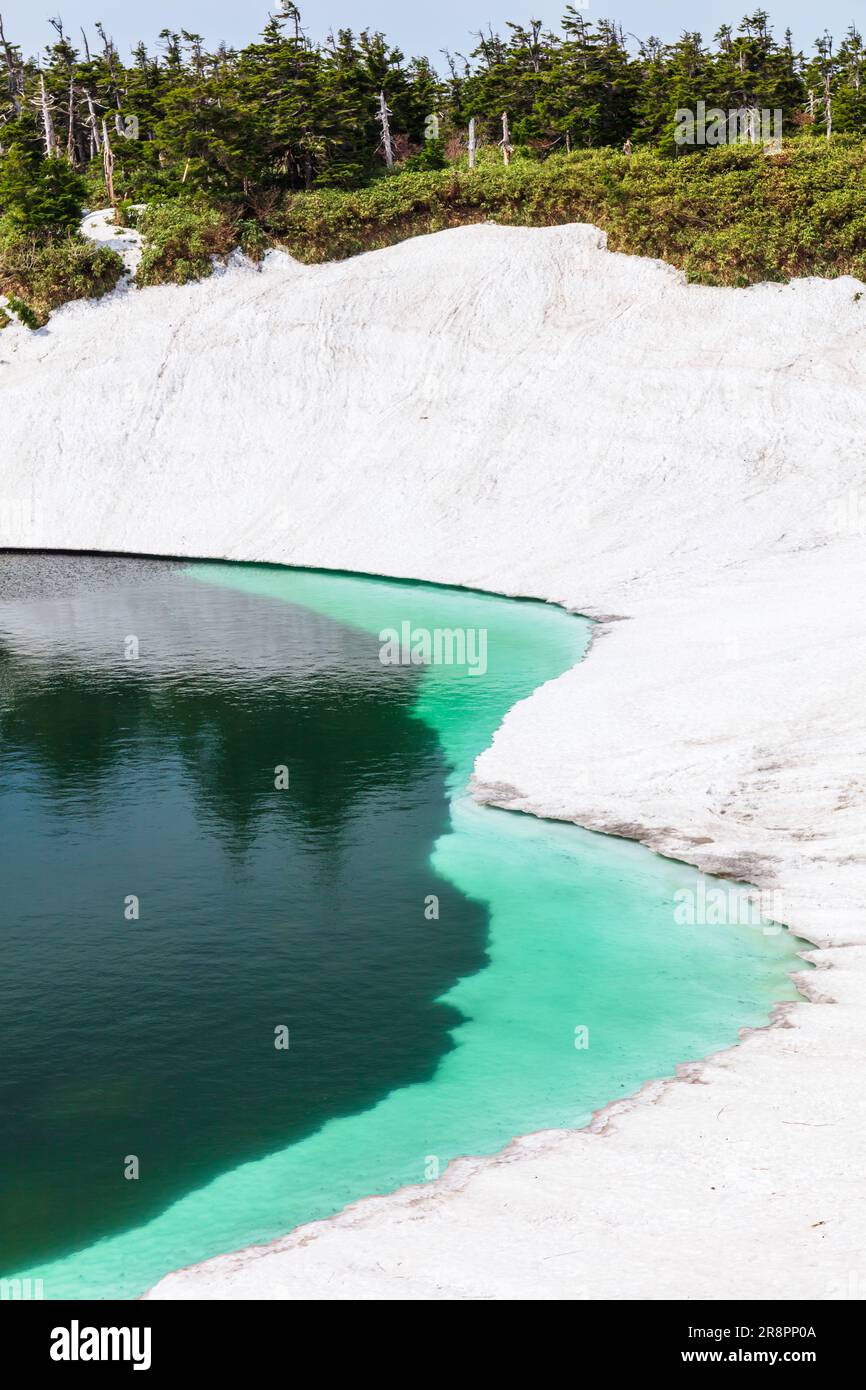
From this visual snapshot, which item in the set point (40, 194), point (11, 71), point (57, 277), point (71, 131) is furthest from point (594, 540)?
point (11, 71)

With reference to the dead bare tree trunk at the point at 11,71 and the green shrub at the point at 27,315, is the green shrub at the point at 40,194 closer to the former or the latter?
the green shrub at the point at 27,315

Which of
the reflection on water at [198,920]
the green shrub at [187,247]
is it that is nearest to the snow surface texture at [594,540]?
the green shrub at [187,247]

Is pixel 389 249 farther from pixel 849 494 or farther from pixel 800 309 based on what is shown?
pixel 849 494

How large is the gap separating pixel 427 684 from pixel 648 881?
17325 mm

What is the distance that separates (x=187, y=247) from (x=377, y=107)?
22.6 m

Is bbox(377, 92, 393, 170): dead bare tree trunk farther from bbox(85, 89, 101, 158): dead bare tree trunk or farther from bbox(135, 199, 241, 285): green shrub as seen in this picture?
bbox(85, 89, 101, 158): dead bare tree trunk

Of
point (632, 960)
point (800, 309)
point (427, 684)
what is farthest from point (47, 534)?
point (632, 960)

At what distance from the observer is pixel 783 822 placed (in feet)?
97.3

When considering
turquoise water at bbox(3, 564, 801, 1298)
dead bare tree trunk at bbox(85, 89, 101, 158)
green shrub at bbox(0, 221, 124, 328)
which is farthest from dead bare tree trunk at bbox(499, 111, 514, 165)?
turquoise water at bbox(3, 564, 801, 1298)

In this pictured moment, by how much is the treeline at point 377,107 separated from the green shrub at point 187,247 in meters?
2.87

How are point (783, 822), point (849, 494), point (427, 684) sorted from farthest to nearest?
point (849, 494)
point (427, 684)
point (783, 822)

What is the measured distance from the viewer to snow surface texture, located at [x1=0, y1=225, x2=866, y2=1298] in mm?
15500

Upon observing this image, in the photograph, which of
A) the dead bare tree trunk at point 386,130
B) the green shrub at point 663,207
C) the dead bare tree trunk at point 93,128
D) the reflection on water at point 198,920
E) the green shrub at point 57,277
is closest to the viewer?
the reflection on water at point 198,920

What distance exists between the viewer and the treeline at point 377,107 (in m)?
80.6
